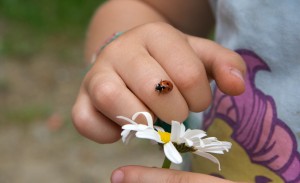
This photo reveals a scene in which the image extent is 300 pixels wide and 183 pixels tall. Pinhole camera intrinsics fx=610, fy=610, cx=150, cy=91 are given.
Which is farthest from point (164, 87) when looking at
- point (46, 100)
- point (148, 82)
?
point (46, 100)

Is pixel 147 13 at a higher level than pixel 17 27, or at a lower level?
higher

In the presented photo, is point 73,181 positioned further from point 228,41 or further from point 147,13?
point 228,41

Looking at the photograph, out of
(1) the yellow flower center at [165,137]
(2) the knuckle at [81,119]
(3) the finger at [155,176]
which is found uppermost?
(1) the yellow flower center at [165,137]

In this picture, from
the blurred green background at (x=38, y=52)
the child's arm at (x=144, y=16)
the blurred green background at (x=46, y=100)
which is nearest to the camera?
the child's arm at (x=144, y=16)

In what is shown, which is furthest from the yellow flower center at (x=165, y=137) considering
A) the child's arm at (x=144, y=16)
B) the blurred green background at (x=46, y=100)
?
the blurred green background at (x=46, y=100)

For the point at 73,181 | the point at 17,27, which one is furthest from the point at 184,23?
the point at 17,27

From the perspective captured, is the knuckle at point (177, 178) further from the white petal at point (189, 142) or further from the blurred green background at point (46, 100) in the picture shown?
the blurred green background at point (46, 100)

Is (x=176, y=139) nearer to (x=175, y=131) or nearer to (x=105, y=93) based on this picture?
(x=175, y=131)
